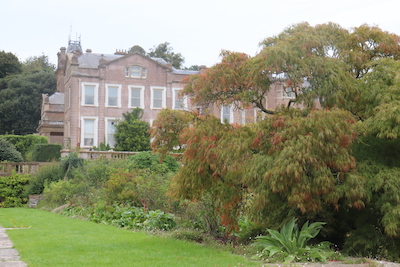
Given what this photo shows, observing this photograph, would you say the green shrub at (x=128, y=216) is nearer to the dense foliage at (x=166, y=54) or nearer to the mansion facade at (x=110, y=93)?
the mansion facade at (x=110, y=93)

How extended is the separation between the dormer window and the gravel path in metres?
27.4

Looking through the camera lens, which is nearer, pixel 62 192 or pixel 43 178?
pixel 62 192

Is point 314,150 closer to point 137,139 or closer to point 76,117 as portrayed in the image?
point 137,139

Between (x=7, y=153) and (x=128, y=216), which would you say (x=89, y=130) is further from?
(x=128, y=216)

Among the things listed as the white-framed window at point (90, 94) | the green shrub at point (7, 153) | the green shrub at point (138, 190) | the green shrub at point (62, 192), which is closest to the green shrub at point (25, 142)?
the white-framed window at point (90, 94)

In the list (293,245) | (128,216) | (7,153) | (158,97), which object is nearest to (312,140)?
(293,245)

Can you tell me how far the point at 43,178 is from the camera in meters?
27.2

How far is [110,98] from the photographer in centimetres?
3772

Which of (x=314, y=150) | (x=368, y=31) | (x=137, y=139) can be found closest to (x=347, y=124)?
(x=314, y=150)

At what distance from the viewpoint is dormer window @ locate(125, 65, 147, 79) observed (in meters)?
38.2

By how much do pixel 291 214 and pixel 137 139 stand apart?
25972mm

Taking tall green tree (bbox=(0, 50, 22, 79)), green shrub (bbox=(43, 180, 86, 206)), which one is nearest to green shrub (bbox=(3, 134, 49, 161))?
green shrub (bbox=(43, 180, 86, 206))

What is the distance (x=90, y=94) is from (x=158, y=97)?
5190 millimetres

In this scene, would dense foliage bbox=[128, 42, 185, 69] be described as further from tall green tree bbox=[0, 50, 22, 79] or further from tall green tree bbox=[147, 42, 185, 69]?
tall green tree bbox=[0, 50, 22, 79]
